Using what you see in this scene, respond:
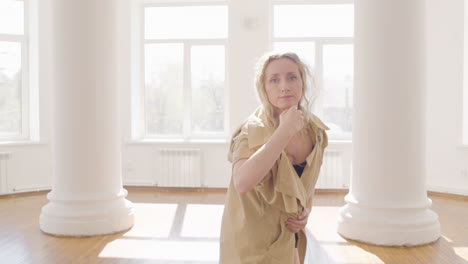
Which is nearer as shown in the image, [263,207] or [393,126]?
[263,207]

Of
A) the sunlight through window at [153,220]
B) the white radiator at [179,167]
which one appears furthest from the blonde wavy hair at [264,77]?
the white radiator at [179,167]

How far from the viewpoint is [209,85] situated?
6.72 meters

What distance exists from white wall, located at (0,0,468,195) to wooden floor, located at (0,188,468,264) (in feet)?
3.23

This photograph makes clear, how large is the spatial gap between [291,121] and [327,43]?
581cm

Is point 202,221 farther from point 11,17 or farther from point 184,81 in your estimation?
point 11,17

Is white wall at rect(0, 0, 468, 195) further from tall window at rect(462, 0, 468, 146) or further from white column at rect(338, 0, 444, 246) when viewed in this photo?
white column at rect(338, 0, 444, 246)

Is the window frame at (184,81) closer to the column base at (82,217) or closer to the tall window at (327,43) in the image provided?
the tall window at (327,43)

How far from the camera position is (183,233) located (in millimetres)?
3918

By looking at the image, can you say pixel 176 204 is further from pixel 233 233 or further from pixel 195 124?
pixel 233 233

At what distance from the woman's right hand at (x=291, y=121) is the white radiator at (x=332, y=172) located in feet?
16.8

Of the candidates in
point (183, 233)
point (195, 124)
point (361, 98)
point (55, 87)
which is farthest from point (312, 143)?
point (195, 124)

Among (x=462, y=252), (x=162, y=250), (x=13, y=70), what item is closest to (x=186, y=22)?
(x=13, y=70)

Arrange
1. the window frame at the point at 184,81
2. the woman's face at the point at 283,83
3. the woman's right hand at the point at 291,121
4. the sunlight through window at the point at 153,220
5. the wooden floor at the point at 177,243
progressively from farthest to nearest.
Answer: the window frame at the point at 184,81 → the sunlight through window at the point at 153,220 → the wooden floor at the point at 177,243 → the woman's face at the point at 283,83 → the woman's right hand at the point at 291,121

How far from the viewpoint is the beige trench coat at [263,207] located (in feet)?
3.74
